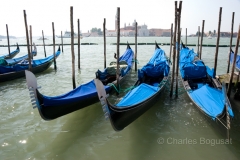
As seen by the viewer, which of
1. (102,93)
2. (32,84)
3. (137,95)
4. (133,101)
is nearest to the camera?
(102,93)

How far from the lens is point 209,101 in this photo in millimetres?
3303

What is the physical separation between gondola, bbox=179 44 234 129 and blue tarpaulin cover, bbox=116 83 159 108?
82 centimetres

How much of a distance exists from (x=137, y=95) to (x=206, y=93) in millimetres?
1246

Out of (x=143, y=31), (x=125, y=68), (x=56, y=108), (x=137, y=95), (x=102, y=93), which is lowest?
(x=56, y=108)

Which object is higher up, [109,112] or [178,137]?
[109,112]

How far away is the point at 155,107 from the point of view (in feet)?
13.9

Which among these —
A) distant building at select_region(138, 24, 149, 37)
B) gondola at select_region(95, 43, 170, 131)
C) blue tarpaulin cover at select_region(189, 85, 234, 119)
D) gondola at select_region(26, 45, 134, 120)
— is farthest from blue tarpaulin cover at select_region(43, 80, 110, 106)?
distant building at select_region(138, 24, 149, 37)

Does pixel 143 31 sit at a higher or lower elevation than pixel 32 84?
higher

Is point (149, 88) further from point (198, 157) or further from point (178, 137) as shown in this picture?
point (198, 157)

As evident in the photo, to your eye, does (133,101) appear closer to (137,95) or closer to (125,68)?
(137,95)

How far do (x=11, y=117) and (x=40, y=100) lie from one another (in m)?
1.39

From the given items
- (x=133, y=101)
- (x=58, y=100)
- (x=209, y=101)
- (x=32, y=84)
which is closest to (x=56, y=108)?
(x=58, y=100)

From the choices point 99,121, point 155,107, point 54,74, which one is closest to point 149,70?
point 155,107

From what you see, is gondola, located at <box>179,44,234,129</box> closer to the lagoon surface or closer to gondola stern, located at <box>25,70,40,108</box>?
the lagoon surface
